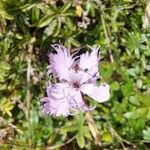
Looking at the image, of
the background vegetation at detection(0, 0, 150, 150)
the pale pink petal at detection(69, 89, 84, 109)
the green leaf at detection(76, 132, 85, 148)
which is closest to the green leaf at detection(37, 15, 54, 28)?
the background vegetation at detection(0, 0, 150, 150)

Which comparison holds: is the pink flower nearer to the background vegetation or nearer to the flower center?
the flower center

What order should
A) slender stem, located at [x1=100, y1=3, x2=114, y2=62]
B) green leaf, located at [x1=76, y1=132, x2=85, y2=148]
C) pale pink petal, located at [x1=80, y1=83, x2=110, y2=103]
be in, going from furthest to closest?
slender stem, located at [x1=100, y1=3, x2=114, y2=62] → green leaf, located at [x1=76, y1=132, x2=85, y2=148] → pale pink petal, located at [x1=80, y1=83, x2=110, y2=103]

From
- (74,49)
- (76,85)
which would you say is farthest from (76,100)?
(74,49)

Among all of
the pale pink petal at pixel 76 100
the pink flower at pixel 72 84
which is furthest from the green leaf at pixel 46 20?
the pale pink petal at pixel 76 100

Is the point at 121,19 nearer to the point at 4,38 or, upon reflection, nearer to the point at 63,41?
the point at 63,41

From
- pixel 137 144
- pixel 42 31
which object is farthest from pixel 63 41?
pixel 137 144

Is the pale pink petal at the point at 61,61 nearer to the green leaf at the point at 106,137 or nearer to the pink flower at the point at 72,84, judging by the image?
the pink flower at the point at 72,84

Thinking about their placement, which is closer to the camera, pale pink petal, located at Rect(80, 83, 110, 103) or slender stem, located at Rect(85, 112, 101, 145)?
pale pink petal, located at Rect(80, 83, 110, 103)
